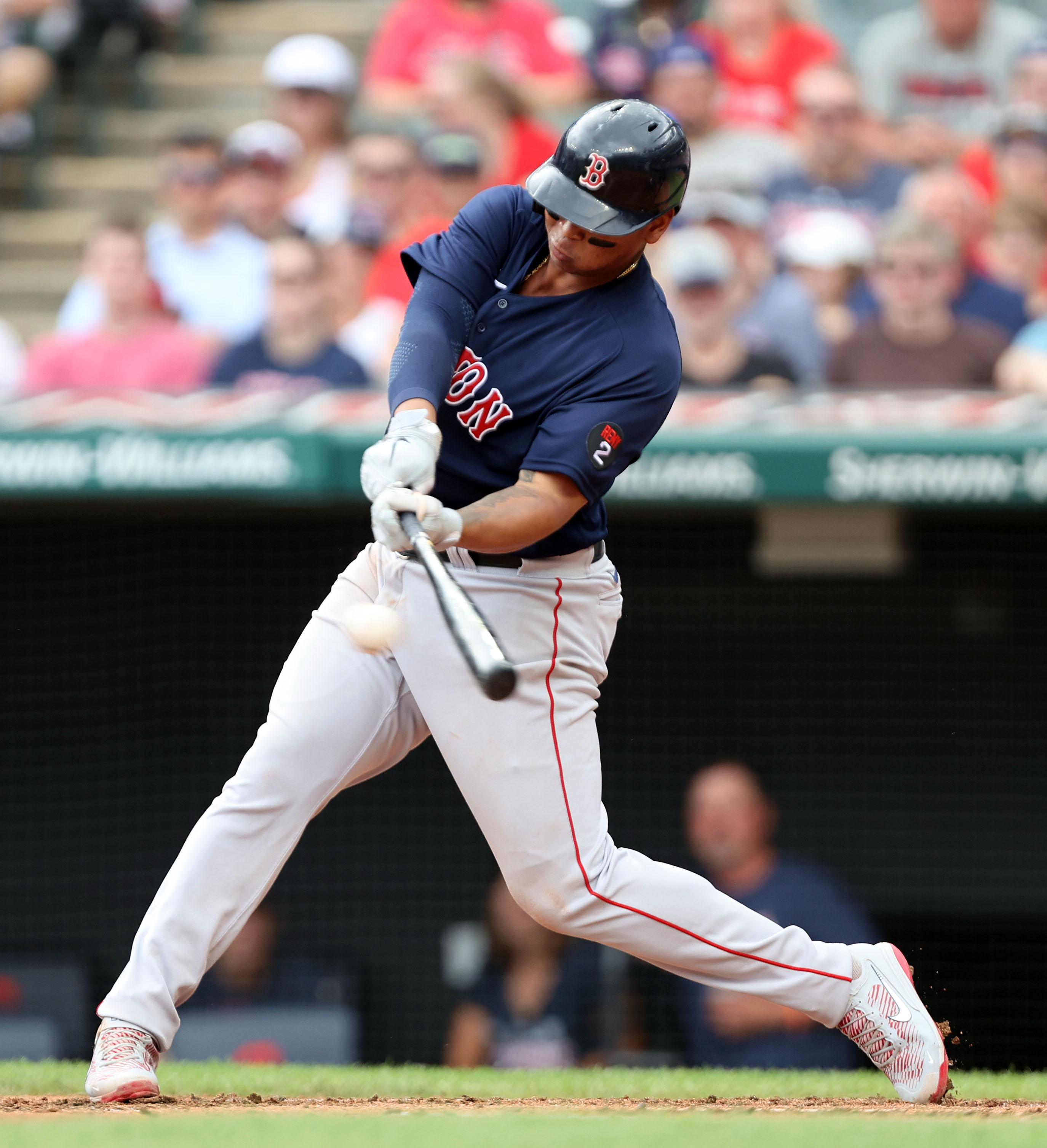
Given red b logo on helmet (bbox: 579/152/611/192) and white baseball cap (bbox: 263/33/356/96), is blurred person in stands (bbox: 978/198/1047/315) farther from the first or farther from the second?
red b logo on helmet (bbox: 579/152/611/192)

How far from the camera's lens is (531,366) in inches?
114

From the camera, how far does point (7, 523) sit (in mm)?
6188

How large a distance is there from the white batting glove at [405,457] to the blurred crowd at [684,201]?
3.05 meters

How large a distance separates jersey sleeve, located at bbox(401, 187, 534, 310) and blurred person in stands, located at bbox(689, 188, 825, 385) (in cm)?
287

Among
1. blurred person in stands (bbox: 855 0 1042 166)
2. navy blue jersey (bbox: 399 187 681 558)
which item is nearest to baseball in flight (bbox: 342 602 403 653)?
navy blue jersey (bbox: 399 187 681 558)

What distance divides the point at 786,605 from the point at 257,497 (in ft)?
6.85

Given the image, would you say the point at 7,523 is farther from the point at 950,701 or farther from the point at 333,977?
the point at 950,701

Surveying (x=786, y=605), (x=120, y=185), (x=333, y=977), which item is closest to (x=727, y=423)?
(x=786, y=605)

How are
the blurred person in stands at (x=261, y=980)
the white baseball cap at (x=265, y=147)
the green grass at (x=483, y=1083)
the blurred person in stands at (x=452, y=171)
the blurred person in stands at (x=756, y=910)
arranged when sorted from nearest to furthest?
the green grass at (x=483, y=1083)
the blurred person in stands at (x=756, y=910)
the blurred person in stands at (x=261, y=980)
the blurred person in stands at (x=452, y=171)
the white baseball cap at (x=265, y=147)

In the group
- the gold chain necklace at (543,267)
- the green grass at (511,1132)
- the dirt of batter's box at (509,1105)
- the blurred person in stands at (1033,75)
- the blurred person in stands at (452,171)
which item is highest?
the blurred person in stands at (1033,75)

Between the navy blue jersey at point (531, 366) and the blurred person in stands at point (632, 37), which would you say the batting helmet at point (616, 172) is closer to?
the navy blue jersey at point (531, 366)

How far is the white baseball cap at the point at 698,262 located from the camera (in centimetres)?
582

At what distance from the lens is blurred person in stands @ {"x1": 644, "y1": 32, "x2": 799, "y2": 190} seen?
22.3 feet

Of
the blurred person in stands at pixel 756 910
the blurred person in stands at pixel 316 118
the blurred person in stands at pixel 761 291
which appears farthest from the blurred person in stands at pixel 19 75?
the blurred person in stands at pixel 756 910
